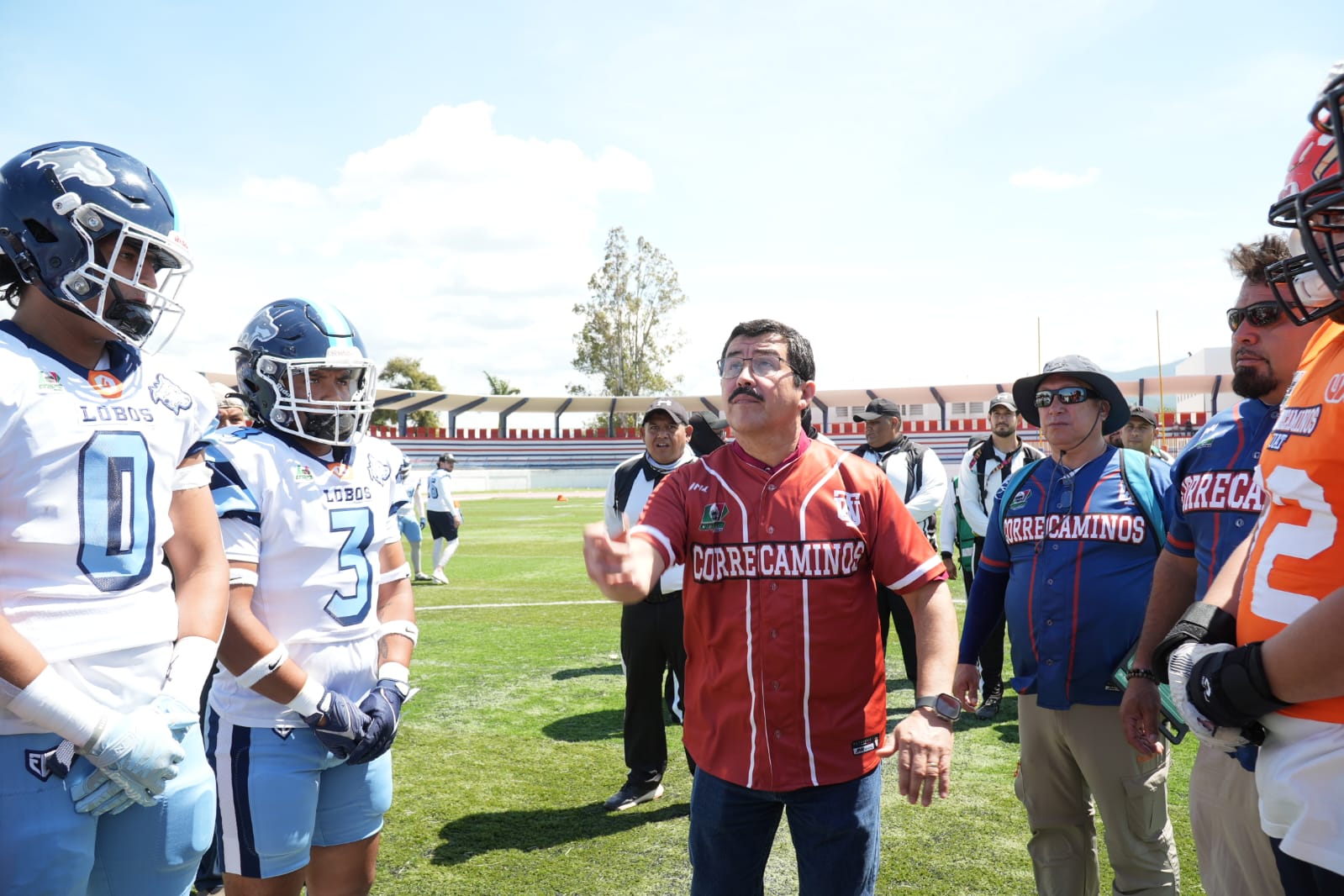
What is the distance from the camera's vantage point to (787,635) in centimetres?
271

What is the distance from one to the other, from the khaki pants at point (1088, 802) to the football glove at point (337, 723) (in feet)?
8.69

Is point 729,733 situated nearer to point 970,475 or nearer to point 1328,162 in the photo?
point 1328,162

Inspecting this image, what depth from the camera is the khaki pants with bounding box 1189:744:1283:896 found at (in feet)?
8.56

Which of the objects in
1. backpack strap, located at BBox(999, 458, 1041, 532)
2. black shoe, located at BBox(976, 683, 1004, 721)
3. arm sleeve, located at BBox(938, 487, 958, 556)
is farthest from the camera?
arm sleeve, located at BBox(938, 487, 958, 556)

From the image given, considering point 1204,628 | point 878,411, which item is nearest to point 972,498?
point 878,411

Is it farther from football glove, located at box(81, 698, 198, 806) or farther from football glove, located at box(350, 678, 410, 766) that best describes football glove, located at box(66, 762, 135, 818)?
football glove, located at box(350, 678, 410, 766)

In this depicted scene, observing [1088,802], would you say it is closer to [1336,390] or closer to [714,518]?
[714,518]

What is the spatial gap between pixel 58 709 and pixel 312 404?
1285 mm

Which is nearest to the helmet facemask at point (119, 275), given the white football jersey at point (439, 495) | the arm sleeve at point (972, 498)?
the arm sleeve at point (972, 498)

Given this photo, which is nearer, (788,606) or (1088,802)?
(788,606)

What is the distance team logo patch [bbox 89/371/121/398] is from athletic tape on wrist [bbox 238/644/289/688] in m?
0.89

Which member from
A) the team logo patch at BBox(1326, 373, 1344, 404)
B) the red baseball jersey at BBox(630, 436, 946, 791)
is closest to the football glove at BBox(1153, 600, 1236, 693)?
the team logo patch at BBox(1326, 373, 1344, 404)

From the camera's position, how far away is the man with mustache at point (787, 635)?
8.76ft

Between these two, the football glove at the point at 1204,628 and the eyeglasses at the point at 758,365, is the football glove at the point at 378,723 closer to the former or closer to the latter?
the eyeglasses at the point at 758,365
